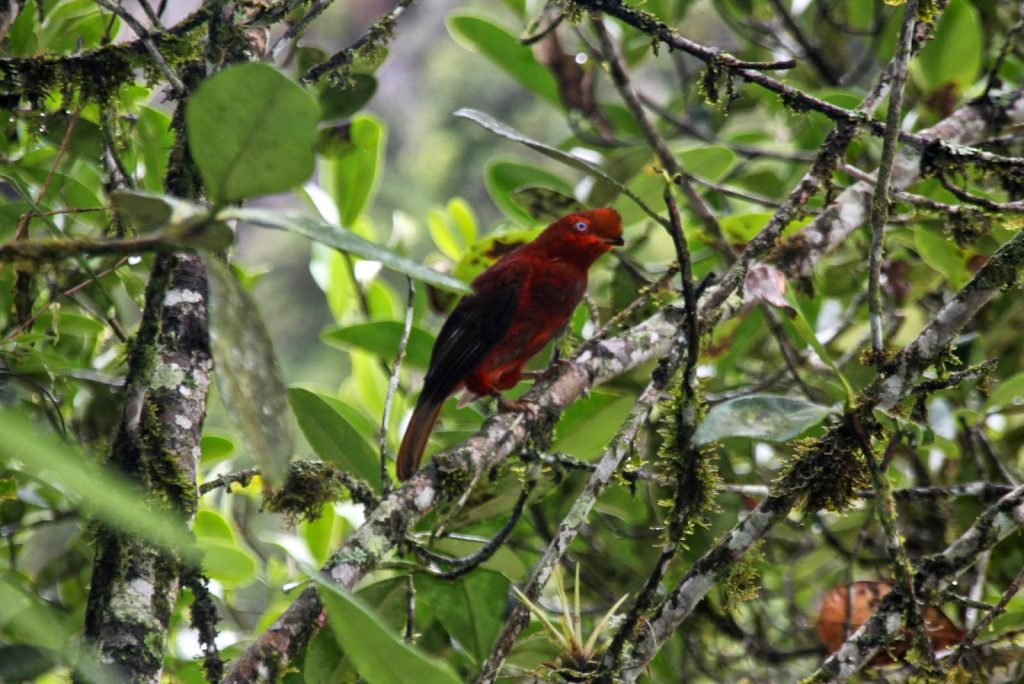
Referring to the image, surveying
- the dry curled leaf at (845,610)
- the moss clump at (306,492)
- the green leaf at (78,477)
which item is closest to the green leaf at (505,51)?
the moss clump at (306,492)

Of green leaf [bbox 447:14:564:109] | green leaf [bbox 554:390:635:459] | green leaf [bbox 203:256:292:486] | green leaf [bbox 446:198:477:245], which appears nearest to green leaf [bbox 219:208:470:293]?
green leaf [bbox 203:256:292:486]

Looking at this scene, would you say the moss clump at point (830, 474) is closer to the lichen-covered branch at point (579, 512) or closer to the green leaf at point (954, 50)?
the lichen-covered branch at point (579, 512)

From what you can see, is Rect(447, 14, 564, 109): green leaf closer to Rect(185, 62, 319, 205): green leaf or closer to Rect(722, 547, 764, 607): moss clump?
Rect(722, 547, 764, 607): moss clump

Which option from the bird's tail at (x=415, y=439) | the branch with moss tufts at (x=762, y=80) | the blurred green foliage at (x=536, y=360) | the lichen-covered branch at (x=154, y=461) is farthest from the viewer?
the bird's tail at (x=415, y=439)

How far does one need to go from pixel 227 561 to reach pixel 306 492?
53 centimetres

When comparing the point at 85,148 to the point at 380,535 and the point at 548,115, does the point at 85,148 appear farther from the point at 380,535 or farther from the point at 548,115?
the point at 548,115

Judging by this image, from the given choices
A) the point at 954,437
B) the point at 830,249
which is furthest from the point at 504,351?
the point at 954,437

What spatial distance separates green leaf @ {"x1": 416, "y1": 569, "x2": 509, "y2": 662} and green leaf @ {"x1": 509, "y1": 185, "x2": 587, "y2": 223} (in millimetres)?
1215

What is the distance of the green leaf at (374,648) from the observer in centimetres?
106

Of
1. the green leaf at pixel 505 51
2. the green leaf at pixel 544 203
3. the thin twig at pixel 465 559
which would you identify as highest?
the green leaf at pixel 505 51

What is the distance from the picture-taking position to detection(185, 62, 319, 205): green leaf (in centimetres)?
105

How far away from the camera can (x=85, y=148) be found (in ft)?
8.32

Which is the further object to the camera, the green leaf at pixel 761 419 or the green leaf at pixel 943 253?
the green leaf at pixel 943 253

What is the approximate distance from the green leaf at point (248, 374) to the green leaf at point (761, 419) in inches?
23.0
